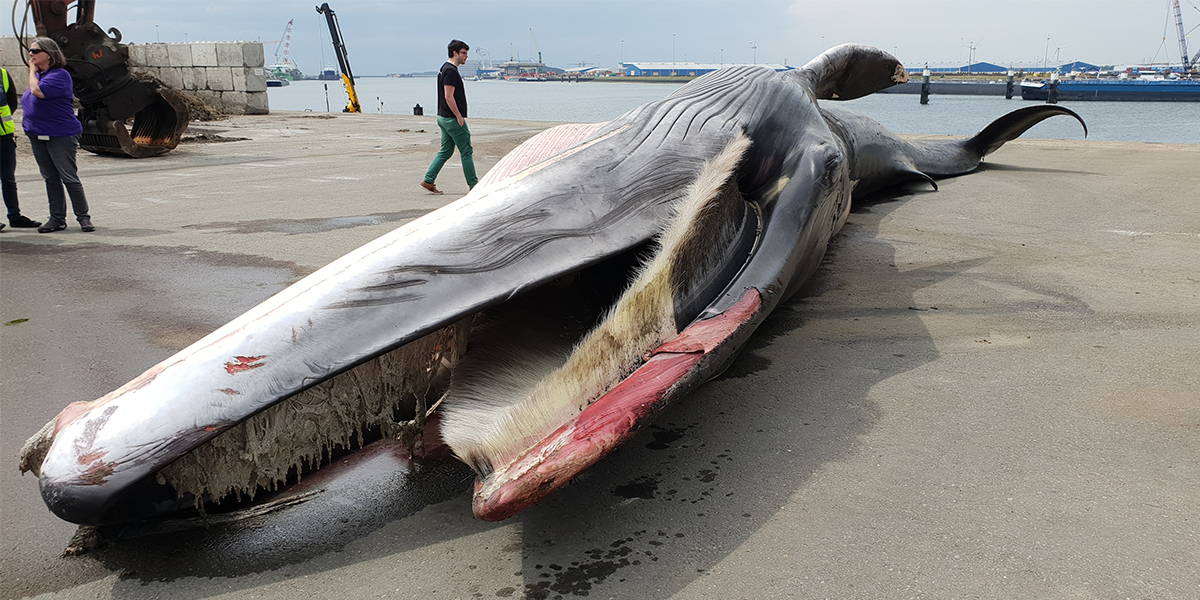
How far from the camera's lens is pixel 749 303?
290 centimetres

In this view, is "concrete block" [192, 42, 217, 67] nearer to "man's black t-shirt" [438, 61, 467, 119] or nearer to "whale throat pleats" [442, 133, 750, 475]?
"man's black t-shirt" [438, 61, 467, 119]

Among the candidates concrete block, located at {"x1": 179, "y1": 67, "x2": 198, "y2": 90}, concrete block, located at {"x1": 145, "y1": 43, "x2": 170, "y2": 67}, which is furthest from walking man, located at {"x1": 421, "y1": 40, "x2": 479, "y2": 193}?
concrete block, located at {"x1": 145, "y1": 43, "x2": 170, "y2": 67}

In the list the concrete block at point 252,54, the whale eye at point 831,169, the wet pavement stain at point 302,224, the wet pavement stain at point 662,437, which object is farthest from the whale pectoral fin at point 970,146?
the concrete block at point 252,54

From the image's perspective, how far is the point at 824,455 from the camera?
2789 millimetres

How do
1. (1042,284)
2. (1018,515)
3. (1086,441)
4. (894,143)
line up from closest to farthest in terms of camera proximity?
(1018,515) < (1086,441) < (1042,284) < (894,143)

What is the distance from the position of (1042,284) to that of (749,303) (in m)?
2.94

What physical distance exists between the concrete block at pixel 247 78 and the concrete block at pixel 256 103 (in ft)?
0.57

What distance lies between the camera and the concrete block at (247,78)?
2317 cm

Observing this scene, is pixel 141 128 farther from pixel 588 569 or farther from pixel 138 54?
pixel 588 569

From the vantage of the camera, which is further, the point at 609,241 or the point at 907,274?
the point at 907,274

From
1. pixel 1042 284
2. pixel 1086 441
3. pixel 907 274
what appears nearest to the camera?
pixel 1086 441

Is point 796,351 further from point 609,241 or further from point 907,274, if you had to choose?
point 907,274

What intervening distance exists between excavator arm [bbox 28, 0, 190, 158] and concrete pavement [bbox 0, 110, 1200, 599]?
776 cm

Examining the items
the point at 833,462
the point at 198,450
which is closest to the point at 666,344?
the point at 833,462
